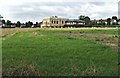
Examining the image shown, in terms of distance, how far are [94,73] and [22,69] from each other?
206 cm

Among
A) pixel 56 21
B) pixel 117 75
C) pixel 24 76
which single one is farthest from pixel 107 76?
pixel 56 21

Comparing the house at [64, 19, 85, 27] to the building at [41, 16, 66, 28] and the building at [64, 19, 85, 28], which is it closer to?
the building at [64, 19, 85, 28]

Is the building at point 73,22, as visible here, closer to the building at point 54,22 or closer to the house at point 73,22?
the house at point 73,22

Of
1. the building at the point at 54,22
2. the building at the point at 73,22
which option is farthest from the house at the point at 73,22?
the building at the point at 54,22

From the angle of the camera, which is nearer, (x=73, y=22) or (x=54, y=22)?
(x=54, y=22)

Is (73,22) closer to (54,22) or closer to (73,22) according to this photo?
(73,22)

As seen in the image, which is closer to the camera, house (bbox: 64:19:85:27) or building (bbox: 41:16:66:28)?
house (bbox: 64:19:85:27)

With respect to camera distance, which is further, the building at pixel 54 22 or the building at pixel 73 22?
the building at pixel 54 22

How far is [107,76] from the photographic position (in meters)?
9.99

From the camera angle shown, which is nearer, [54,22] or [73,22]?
[54,22]

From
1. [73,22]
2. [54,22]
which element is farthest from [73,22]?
[54,22]

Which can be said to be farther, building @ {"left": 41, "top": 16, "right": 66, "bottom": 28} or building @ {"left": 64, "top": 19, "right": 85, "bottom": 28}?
building @ {"left": 41, "top": 16, "right": 66, "bottom": 28}

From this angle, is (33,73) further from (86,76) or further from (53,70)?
(53,70)

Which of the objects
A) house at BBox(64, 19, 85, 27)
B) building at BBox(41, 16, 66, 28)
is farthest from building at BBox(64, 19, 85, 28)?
building at BBox(41, 16, 66, 28)
